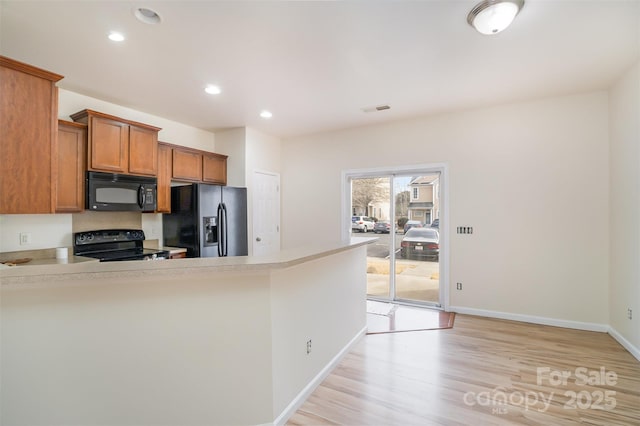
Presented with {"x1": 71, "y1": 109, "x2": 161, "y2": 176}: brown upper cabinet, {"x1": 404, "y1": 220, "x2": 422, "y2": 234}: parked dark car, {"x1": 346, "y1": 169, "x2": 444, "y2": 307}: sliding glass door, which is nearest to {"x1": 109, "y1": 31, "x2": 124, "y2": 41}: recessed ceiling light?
{"x1": 71, "y1": 109, "x2": 161, "y2": 176}: brown upper cabinet

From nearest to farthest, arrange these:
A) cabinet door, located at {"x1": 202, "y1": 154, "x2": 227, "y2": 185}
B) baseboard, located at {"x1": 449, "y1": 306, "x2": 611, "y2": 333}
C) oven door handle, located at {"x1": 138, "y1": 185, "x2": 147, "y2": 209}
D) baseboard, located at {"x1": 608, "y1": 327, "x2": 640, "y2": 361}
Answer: baseboard, located at {"x1": 608, "y1": 327, "x2": 640, "y2": 361}
baseboard, located at {"x1": 449, "y1": 306, "x2": 611, "y2": 333}
oven door handle, located at {"x1": 138, "y1": 185, "x2": 147, "y2": 209}
cabinet door, located at {"x1": 202, "y1": 154, "x2": 227, "y2": 185}

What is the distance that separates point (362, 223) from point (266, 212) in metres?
1.65

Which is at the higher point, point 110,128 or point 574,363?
point 110,128

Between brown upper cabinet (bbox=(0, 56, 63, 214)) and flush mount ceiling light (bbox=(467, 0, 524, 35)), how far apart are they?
3415 mm

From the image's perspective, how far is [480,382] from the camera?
91.8 inches

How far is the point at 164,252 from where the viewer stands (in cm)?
364

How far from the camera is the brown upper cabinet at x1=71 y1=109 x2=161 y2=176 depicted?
308 centimetres

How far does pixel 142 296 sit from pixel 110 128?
257 centimetres

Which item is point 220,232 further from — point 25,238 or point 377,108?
point 377,108

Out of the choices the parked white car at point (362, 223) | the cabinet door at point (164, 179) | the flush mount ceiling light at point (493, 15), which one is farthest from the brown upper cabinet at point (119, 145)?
the flush mount ceiling light at point (493, 15)

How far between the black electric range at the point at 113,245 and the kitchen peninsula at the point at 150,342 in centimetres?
191

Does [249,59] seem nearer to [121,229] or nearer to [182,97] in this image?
[182,97]

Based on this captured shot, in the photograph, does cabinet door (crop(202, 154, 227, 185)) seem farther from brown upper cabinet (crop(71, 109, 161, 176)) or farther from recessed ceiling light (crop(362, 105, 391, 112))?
recessed ceiling light (crop(362, 105, 391, 112))

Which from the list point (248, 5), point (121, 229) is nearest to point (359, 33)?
point (248, 5)
